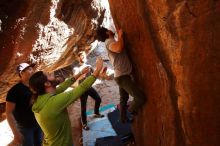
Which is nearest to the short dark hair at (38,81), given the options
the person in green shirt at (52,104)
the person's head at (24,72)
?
the person in green shirt at (52,104)

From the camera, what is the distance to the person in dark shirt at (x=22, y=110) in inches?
174

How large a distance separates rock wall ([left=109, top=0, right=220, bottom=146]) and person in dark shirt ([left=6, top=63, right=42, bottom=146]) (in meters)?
1.88

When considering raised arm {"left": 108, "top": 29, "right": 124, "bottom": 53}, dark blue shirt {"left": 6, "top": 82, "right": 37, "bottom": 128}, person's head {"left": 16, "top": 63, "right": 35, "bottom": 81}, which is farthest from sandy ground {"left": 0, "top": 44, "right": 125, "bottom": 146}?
raised arm {"left": 108, "top": 29, "right": 124, "bottom": 53}

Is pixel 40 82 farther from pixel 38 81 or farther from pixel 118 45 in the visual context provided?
pixel 118 45

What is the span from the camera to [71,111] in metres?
9.20

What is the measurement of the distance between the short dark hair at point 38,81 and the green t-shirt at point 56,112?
0.09m

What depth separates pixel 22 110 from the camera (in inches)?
182

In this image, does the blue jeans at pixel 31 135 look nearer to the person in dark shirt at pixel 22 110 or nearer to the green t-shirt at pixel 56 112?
the person in dark shirt at pixel 22 110

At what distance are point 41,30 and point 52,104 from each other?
3616 millimetres

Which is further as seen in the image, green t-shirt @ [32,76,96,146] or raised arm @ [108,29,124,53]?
raised arm @ [108,29,124,53]

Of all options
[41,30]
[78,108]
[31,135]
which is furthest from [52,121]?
[78,108]

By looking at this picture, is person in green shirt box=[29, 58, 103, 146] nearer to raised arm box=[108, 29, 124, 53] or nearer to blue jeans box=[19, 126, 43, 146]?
raised arm box=[108, 29, 124, 53]

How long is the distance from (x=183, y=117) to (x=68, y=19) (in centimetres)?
556

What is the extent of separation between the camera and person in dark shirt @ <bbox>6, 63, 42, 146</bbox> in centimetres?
443
